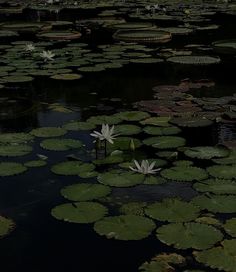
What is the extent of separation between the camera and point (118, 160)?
335cm

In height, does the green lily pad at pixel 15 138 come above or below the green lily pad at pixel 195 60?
below

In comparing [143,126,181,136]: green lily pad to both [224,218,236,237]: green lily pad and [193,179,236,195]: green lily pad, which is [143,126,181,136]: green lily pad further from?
[224,218,236,237]: green lily pad

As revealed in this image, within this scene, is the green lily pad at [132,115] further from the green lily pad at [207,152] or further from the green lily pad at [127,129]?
the green lily pad at [207,152]

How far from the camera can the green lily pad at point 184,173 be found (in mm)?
3043

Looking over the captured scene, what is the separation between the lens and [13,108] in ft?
15.5

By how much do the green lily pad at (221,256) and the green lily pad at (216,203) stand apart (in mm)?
342

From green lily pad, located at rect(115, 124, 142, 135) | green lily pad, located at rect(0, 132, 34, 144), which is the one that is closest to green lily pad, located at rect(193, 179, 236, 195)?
green lily pad, located at rect(115, 124, 142, 135)

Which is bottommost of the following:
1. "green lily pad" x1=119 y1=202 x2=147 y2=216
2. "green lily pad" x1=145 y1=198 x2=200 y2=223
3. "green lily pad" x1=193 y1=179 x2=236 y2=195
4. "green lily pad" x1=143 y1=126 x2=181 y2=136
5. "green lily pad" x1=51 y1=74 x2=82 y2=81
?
"green lily pad" x1=119 y1=202 x2=147 y2=216

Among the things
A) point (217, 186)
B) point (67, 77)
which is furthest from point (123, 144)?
point (67, 77)

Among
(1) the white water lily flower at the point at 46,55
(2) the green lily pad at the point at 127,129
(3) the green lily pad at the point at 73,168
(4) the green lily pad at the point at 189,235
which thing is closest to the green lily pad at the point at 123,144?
(2) the green lily pad at the point at 127,129

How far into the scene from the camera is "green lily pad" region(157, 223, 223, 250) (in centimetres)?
229

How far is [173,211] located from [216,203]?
26 centimetres

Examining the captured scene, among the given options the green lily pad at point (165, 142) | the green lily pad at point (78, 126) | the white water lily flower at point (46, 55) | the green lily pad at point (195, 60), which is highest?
the white water lily flower at point (46, 55)

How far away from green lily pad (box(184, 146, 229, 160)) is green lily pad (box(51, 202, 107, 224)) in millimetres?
983
